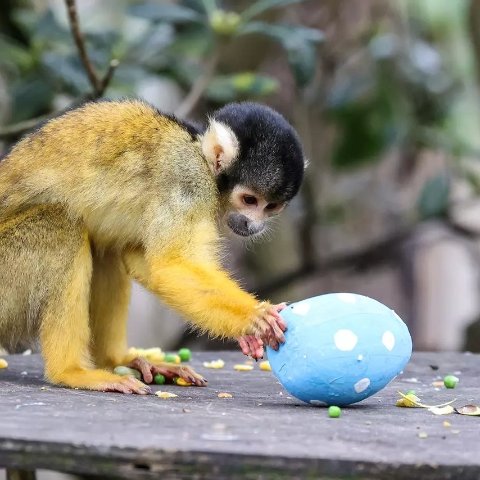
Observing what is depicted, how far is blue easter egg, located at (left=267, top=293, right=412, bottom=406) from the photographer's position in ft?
9.32

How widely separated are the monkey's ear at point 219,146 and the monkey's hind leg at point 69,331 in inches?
23.8

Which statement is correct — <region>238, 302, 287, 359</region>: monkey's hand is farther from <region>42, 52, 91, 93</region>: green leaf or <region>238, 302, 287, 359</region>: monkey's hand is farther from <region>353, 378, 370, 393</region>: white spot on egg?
<region>42, 52, 91, 93</region>: green leaf

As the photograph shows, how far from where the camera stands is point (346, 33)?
26.0 feet

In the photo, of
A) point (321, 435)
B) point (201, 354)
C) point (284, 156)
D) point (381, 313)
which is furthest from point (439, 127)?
point (321, 435)

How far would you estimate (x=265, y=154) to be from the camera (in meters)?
3.60

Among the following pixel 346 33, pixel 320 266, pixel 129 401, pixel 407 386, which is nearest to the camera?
pixel 129 401

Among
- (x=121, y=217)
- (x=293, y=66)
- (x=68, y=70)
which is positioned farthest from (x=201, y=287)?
(x=293, y=66)

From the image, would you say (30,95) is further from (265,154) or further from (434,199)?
(434,199)

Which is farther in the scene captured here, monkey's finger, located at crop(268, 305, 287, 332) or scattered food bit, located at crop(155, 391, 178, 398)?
scattered food bit, located at crop(155, 391, 178, 398)

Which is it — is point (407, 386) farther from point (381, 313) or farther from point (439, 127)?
point (439, 127)

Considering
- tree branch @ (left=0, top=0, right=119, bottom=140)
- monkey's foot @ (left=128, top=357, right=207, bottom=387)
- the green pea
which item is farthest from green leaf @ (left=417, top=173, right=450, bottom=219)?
monkey's foot @ (left=128, top=357, right=207, bottom=387)

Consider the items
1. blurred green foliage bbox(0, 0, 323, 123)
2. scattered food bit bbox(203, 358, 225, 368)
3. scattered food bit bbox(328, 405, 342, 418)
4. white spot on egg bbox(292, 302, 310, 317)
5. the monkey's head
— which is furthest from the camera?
blurred green foliage bbox(0, 0, 323, 123)

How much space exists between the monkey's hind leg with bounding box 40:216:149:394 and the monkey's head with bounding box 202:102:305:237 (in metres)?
0.63

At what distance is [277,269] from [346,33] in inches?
78.3
